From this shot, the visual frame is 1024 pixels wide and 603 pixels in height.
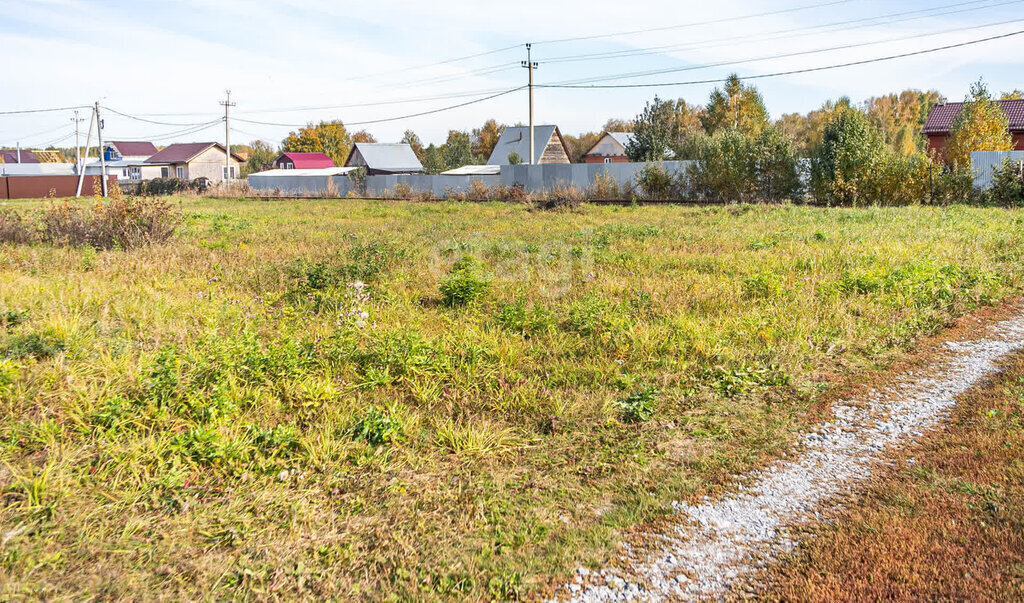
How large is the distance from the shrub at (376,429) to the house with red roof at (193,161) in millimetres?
70116

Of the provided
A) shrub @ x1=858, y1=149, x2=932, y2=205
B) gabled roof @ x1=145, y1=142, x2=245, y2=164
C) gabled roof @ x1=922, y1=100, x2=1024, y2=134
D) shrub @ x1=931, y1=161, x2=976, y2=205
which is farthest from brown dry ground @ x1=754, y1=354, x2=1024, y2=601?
gabled roof @ x1=145, y1=142, x2=245, y2=164

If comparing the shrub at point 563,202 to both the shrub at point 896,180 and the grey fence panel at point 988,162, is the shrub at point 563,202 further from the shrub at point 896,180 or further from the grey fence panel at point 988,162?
the grey fence panel at point 988,162

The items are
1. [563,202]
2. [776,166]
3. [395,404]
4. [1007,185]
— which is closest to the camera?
[395,404]

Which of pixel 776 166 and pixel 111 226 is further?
pixel 776 166

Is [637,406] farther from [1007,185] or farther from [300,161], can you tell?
[300,161]

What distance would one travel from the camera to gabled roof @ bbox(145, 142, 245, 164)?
68812 millimetres

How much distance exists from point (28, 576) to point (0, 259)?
28.4 feet

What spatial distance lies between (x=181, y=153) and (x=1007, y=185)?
7407 centimetres

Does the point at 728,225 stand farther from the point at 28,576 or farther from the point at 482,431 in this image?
the point at 28,576

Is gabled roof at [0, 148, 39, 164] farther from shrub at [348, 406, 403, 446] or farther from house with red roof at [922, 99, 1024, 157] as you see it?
shrub at [348, 406, 403, 446]

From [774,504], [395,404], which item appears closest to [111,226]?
[395,404]

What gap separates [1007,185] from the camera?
20.3 m

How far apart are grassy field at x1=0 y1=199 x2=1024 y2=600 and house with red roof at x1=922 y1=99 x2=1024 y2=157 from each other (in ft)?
109

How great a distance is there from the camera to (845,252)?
10.1m
